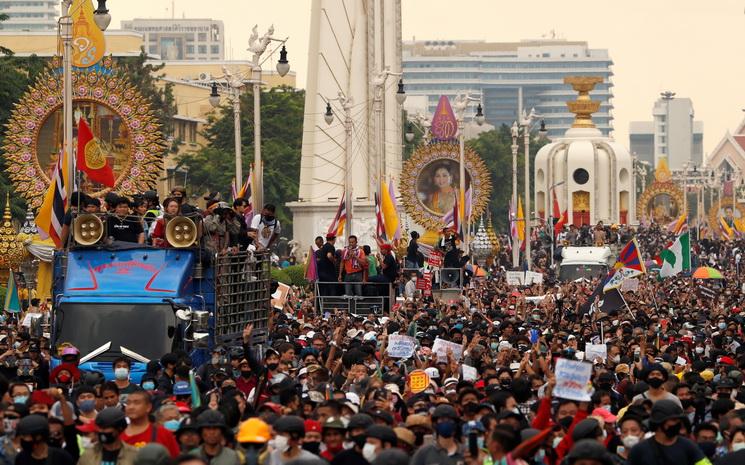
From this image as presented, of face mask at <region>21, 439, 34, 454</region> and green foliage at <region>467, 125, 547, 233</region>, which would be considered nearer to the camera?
face mask at <region>21, 439, 34, 454</region>

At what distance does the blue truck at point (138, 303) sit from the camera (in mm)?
22031

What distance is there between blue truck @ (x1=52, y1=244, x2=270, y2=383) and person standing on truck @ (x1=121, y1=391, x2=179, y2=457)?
736 cm

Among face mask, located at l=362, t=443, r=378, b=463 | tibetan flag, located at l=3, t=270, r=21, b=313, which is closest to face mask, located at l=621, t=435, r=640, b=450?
face mask, located at l=362, t=443, r=378, b=463

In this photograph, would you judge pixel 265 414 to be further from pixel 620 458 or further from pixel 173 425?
pixel 620 458

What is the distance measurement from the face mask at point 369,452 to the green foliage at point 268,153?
235 ft

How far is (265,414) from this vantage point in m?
15.4

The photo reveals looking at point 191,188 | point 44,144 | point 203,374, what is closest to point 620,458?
point 203,374

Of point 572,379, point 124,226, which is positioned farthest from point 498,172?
point 572,379

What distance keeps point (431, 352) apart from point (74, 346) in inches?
149

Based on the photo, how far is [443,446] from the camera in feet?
45.1

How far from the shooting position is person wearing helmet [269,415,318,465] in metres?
13.4

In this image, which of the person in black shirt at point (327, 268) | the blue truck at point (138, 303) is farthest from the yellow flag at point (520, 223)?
the blue truck at point (138, 303)

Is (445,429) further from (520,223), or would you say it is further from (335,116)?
(520,223)

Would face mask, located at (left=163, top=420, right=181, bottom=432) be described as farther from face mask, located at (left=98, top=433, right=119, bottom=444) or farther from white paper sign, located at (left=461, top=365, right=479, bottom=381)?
white paper sign, located at (left=461, top=365, right=479, bottom=381)
